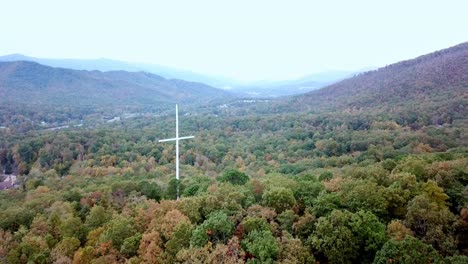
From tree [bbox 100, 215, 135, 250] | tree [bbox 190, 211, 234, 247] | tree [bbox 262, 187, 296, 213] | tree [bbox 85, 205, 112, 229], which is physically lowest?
tree [bbox 85, 205, 112, 229]

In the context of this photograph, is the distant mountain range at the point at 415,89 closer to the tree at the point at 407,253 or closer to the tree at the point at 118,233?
the tree at the point at 407,253

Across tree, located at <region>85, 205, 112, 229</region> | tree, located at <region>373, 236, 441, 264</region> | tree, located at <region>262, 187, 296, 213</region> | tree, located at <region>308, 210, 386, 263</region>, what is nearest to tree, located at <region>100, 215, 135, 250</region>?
tree, located at <region>85, 205, 112, 229</region>

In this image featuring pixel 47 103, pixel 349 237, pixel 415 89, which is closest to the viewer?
pixel 349 237

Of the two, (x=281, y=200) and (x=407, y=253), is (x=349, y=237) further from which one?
(x=281, y=200)

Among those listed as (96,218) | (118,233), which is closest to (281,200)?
(118,233)

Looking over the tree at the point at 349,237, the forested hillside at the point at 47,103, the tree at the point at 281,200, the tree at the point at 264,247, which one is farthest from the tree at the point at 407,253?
the forested hillside at the point at 47,103

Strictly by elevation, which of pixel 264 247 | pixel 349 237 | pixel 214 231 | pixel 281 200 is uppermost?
pixel 281 200

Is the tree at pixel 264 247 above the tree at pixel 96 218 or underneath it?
above

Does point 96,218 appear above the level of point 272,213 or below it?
below

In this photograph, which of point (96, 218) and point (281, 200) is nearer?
point (281, 200)

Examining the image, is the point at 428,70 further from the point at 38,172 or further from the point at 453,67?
the point at 38,172

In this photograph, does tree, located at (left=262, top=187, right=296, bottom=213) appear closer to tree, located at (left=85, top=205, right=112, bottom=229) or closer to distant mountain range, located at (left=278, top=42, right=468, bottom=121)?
tree, located at (left=85, top=205, right=112, bottom=229)
